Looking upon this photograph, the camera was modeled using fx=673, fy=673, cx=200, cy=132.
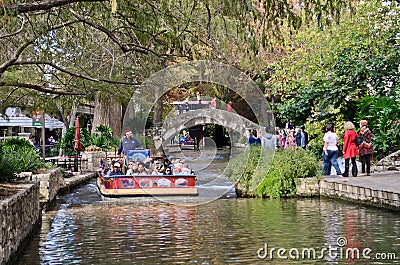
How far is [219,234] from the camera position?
1231 cm

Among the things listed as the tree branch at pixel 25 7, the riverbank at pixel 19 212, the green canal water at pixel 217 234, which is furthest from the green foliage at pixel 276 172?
the tree branch at pixel 25 7

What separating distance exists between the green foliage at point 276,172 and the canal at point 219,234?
1.25 meters

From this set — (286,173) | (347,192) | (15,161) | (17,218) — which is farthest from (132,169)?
(17,218)

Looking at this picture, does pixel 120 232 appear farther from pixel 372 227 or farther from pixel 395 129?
pixel 395 129

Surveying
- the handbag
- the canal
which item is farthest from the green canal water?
the handbag

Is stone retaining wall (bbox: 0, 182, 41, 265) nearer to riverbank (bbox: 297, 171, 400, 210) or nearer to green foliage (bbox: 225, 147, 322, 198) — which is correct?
green foliage (bbox: 225, 147, 322, 198)

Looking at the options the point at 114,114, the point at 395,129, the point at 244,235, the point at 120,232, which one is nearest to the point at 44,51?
the point at 120,232

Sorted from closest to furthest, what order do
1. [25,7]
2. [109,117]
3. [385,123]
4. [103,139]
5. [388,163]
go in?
1. [25,7]
2. [388,163]
3. [385,123]
4. [103,139]
5. [109,117]

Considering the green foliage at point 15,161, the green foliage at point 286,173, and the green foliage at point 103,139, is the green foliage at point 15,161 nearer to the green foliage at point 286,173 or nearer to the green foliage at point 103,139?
the green foliage at point 286,173

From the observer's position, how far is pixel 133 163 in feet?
68.1

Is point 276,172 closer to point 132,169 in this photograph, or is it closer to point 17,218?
point 132,169

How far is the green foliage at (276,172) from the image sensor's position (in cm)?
1895

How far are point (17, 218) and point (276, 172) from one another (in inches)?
383

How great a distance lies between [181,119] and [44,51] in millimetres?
13875
